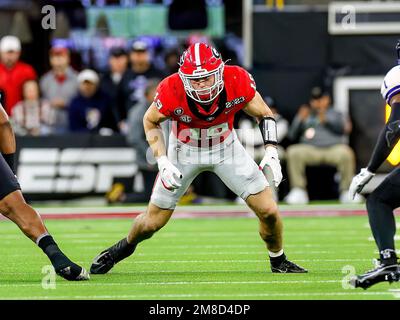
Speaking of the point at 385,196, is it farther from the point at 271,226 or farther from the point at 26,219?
the point at 26,219

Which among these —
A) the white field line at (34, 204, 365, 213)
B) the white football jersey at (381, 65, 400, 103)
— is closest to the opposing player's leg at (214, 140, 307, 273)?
the white football jersey at (381, 65, 400, 103)

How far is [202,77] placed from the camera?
24.2ft

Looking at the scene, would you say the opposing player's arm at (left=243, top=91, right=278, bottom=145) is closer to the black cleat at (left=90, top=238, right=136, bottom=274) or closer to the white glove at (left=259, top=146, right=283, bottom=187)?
Result: the white glove at (left=259, top=146, right=283, bottom=187)

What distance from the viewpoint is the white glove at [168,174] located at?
730 cm

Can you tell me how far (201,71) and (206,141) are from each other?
1.85 feet

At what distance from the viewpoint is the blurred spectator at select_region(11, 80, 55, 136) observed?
14617 millimetres

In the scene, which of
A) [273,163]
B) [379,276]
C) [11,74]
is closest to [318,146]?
[11,74]

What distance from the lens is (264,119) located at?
7633 millimetres

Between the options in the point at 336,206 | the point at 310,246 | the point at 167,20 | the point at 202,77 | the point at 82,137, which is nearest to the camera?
the point at 202,77

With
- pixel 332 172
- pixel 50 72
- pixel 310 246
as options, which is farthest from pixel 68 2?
pixel 310 246

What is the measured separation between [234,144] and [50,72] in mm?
8151

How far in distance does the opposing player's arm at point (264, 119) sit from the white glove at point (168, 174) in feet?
2.20

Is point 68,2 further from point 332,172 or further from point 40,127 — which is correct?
point 332,172

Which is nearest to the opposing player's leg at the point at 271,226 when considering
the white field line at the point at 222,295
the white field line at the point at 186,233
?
the white field line at the point at 222,295
